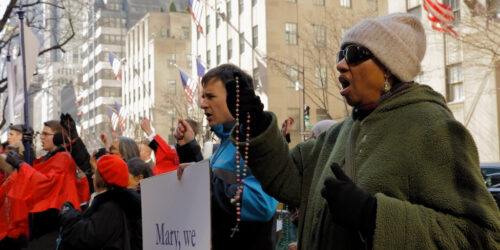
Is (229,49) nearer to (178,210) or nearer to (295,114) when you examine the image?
(295,114)

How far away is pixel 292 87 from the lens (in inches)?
1644

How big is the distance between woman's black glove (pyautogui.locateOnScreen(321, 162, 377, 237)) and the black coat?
288cm

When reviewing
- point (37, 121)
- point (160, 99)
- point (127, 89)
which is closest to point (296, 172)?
point (160, 99)

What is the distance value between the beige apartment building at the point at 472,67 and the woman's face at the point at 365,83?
1926 cm

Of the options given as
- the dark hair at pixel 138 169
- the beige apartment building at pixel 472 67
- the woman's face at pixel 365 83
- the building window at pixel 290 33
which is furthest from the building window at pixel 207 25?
the woman's face at pixel 365 83

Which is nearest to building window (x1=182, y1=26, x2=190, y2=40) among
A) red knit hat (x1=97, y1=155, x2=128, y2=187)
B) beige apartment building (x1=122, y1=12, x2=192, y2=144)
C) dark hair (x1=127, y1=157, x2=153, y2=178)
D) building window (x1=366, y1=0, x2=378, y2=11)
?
beige apartment building (x1=122, y1=12, x2=192, y2=144)

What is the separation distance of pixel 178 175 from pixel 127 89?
276ft

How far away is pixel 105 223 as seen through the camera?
465 centimetres

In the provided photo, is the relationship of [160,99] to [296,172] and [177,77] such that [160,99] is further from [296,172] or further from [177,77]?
[296,172]

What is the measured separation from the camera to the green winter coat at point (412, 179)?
2119 millimetres

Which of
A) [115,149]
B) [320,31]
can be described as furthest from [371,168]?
[320,31]

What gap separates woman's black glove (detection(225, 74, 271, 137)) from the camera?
8.07 ft

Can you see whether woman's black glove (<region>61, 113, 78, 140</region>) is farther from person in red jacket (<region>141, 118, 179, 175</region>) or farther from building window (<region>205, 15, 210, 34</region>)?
building window (<region>205, 15, 210, 34</region>)

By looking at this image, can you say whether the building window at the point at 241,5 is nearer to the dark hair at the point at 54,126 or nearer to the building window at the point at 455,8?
the building window at the point at 455,8
